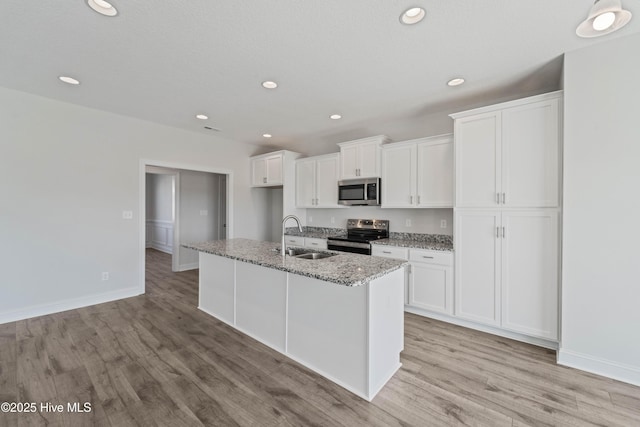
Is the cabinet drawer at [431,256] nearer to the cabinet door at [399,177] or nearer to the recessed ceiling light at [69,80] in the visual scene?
the cabinet door at [399,177]

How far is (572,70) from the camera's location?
224 cm

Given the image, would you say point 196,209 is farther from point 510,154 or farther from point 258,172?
point 510,154

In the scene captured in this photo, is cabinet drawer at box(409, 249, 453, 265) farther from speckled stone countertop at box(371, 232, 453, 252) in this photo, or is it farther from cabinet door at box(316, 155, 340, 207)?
cabinet door at box(316, 155, 340, 207)

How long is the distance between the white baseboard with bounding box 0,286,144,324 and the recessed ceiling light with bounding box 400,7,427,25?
15.2ft

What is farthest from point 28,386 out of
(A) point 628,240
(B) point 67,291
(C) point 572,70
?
(C) point 572,70

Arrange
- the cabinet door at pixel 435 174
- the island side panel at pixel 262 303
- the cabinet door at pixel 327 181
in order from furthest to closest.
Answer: the cabinet door at pixel 327 181 → the cabinet door at pixel 435 174 → the island side panel at pixel 262 303

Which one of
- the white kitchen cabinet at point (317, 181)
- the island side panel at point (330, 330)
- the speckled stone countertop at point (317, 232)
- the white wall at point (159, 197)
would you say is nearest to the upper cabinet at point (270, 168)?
the white kitchen cabinet at point (317, 181)

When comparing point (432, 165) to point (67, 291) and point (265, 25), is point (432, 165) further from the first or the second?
point (67, 291)

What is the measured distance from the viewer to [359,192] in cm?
409

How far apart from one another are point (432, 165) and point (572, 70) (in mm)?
1452

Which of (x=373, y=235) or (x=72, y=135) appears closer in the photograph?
(x=72, y=135)

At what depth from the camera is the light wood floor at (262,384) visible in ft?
5.54

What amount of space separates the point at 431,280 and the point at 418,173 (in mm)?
1348

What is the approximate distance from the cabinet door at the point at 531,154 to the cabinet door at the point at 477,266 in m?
0.31
